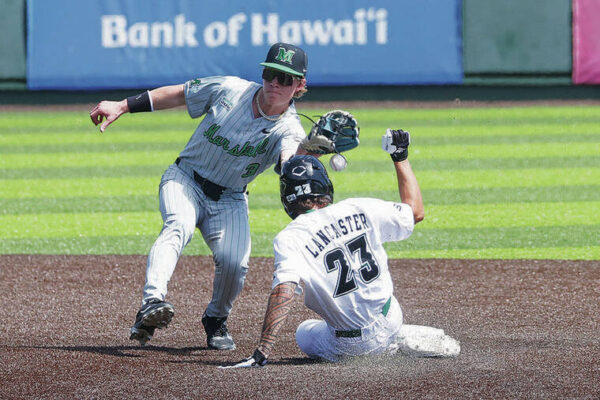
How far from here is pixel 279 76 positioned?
18.5 ft

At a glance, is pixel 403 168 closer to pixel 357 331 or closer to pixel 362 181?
pixel 357 331

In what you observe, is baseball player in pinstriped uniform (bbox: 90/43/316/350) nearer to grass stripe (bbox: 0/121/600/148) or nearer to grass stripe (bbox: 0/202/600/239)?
grass stripe (bbox: 0/202/600/239)

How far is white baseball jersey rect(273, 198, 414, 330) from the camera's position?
4875 millimetres

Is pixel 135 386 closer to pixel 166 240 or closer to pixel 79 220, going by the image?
pixel 166 240

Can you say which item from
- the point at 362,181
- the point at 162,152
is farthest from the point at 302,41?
the point at 362,181

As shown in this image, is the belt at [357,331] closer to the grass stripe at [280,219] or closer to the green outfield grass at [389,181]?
the green outfield grass at [389,181]

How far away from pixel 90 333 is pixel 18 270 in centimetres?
228

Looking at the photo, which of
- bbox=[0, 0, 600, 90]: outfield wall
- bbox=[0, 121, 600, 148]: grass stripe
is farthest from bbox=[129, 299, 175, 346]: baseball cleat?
bbox=[0, 0, 600, 90]: outfield wall

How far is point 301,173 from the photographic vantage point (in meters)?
4.94

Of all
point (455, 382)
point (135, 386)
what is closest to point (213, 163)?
point (135, 386)

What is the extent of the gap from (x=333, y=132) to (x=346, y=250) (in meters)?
0.77

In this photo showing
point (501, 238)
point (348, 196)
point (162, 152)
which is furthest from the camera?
point (162, 152)

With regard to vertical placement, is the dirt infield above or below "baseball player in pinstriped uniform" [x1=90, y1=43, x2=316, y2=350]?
below

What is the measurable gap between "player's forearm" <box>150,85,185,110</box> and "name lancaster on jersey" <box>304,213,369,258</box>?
1541mm
